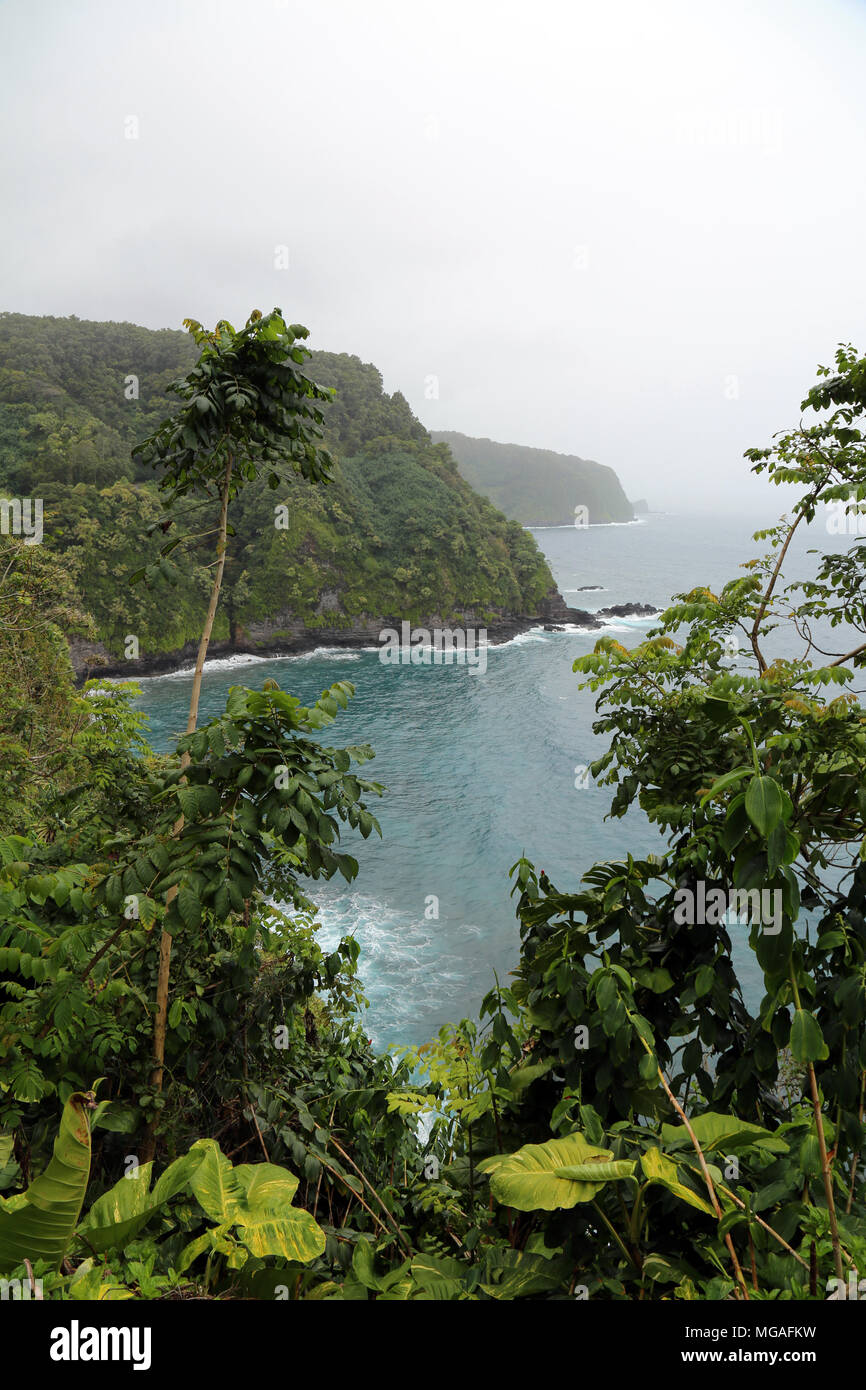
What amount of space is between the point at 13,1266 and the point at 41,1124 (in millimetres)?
1209

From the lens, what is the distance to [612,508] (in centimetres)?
16712

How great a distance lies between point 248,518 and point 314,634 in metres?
12.2

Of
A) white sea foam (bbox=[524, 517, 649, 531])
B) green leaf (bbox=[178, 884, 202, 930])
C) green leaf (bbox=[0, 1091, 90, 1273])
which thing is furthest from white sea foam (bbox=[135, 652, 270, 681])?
white sea foam (bbox=[524, 517, 649, 531])

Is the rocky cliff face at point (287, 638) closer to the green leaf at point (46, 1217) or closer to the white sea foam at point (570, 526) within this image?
the green leaf at point (46, 1217)

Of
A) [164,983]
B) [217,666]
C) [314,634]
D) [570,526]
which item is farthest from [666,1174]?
[570,526]

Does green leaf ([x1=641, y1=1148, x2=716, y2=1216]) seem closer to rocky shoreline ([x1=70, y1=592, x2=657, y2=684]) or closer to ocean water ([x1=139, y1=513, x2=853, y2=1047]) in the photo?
ocean water ([x1=139, y1=513, x2=853, y2=1047])

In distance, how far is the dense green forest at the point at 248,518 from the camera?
4409cm

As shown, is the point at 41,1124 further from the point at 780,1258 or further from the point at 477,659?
the point at 477,659

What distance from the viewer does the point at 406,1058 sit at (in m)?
3.69

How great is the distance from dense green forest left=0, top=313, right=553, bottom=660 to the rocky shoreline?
0.24 meters

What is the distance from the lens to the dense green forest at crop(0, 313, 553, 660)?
44.1 m

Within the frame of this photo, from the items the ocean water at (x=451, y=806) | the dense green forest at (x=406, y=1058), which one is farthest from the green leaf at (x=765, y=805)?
the ocean water at (x=451, y=806)

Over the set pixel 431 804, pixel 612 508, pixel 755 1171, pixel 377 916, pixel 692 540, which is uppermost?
pixel 612 508
